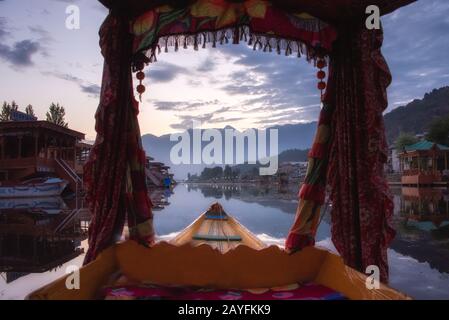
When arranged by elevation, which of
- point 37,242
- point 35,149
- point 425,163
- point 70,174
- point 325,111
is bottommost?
point 37,242

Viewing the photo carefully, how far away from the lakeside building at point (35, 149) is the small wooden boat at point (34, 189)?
6.51ft

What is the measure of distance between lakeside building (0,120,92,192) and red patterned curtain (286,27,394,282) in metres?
22.4

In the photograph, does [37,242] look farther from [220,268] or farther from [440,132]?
[440,132]

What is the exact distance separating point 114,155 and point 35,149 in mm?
23414

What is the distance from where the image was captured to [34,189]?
21281 mm

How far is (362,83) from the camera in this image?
3795mm

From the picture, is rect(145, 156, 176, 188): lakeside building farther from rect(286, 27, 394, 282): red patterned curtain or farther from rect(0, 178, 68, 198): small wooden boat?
rect(286, 27, 394, 282): red patterned curtain

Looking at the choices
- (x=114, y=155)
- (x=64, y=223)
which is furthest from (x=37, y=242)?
(x=114, y=155)

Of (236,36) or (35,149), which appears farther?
(35,149)

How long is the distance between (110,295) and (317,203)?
7.88ft

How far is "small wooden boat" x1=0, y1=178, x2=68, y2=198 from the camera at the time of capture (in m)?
20.7

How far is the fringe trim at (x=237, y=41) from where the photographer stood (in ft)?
12.6
